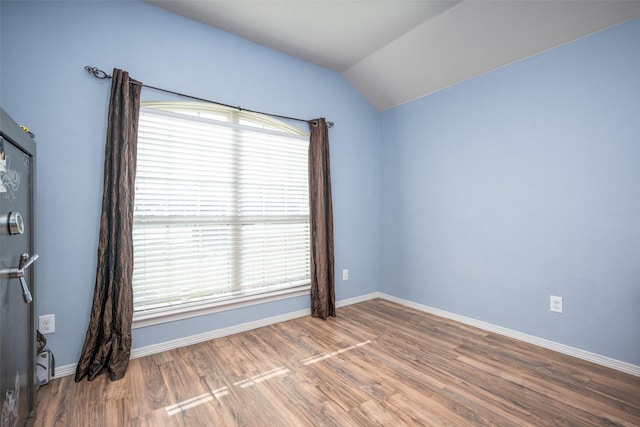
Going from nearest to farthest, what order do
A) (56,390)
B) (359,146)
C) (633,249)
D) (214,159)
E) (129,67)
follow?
1. (56,390)
2. (633,249)
3. (129,67)
4. (214,159)
5. (359,146)

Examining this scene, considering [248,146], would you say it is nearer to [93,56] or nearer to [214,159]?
[214,159]

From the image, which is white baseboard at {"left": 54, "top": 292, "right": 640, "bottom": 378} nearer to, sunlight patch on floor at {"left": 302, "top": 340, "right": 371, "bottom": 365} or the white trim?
the white trim

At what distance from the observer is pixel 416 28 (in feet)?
8.58

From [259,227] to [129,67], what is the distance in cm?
160

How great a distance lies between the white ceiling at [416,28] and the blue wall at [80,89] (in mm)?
253

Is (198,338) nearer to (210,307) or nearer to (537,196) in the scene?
(210,307)

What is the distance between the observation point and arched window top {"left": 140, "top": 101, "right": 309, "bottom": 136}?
7.78 feet

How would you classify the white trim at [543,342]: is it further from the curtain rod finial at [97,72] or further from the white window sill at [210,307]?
the curtain rod finial at [97,72]

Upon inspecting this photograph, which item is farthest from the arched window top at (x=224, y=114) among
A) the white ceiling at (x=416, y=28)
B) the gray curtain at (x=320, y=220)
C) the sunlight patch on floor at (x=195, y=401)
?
the sunlight patch on floor at (x=195, y=401)

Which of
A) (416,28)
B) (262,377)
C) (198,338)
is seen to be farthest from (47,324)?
(416,28)

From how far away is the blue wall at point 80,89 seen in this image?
1891mm

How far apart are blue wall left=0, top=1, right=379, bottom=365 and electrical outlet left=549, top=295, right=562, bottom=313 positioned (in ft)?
8.24

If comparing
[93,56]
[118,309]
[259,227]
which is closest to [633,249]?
[259,227]

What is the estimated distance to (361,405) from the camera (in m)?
1.66
